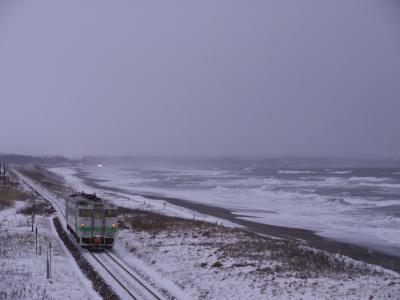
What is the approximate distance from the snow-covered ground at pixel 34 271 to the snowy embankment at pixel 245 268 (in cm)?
357

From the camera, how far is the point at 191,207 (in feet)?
197

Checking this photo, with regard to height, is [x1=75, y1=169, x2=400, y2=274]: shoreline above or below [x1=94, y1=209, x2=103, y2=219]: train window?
below

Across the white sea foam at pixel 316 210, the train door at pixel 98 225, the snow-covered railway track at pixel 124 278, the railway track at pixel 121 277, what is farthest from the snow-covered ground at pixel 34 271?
the white sea foam at pixel 316 210

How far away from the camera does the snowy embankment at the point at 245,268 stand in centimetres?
1694

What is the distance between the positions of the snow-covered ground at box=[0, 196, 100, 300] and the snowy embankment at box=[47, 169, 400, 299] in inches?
141

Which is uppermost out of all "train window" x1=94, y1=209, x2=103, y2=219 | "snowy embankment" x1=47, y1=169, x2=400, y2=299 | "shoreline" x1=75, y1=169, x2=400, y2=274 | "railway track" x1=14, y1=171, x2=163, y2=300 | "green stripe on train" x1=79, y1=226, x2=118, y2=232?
"train window" x1=94, y1=209, x2=103, y2=219

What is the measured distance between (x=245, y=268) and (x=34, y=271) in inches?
370

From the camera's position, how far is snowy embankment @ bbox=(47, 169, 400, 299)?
16938 mm

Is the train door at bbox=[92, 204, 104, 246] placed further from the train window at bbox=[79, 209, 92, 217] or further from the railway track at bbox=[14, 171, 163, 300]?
the railway track at bbox=[14, 171, 163, 300]

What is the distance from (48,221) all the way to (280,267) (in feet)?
85.2

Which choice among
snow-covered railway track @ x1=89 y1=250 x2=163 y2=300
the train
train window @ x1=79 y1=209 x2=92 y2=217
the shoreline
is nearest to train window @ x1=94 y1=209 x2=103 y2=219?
the train

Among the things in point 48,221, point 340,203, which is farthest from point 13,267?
point 340,203

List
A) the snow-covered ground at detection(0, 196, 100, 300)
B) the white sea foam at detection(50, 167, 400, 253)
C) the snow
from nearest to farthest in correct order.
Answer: the snow → the snow-covered ground at detection(0, 196, 100, 300) → the white sea foam at detection(50, 167, 400, 253)

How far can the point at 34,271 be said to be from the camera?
20141 mm
